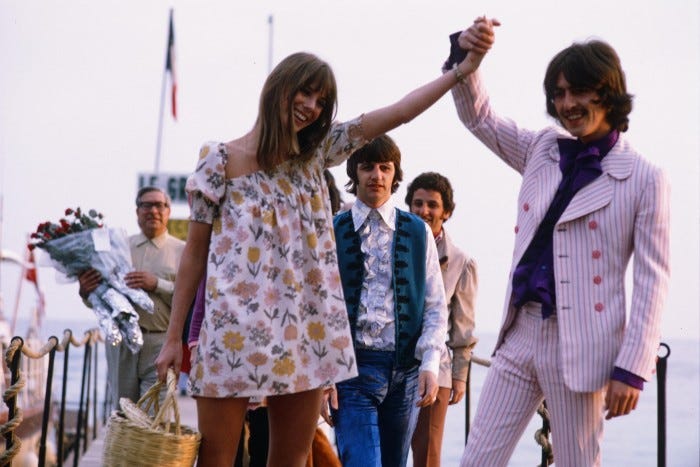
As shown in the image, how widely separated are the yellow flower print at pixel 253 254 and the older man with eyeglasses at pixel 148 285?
359cm

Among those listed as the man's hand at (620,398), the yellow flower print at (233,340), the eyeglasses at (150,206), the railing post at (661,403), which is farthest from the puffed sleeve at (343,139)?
the eyeglasses at (150,206)

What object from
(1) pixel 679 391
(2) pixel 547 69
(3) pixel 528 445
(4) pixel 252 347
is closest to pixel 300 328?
(4) pixel 252 347

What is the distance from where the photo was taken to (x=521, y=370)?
354 cm

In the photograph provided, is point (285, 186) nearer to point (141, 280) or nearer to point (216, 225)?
point (216, 225)

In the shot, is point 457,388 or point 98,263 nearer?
point 457,388

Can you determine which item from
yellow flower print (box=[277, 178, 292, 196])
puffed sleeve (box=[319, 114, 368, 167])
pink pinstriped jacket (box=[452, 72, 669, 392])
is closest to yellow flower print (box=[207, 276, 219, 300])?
yellow flower print (box=[277, 178, 292, 196])

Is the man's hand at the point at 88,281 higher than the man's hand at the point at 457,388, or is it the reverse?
the man's hand at the point at 88,281

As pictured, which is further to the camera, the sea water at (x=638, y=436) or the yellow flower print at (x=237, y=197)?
the sea water at (x=638, y=436)

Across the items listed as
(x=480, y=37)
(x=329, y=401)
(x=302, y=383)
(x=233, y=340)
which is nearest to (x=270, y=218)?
(x=233, y=340)

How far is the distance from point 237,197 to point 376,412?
131cm

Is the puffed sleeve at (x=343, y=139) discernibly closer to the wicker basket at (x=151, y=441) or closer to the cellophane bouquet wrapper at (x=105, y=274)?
the wicker basket at (x=151, y=441)

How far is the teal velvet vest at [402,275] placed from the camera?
4566mm

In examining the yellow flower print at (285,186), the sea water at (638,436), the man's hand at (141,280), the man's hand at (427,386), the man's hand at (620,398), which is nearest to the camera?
the man's hand at (620,398)

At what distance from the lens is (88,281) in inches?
268
